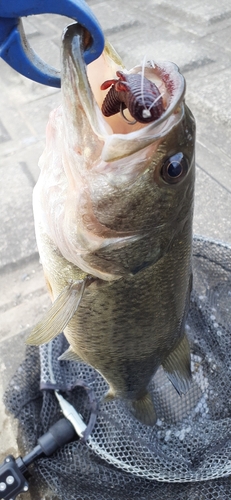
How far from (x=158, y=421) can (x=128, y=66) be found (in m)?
3.71

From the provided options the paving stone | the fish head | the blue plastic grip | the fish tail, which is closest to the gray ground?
the paving stone

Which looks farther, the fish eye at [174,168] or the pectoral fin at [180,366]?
the pectoral fin at [180,366]

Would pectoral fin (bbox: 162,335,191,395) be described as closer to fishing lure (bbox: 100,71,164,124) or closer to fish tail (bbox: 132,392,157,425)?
fish tail (bbox: 132,392,157,425)

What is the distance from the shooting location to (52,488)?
1.96m

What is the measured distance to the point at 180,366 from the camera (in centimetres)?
188

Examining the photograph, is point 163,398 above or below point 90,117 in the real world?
below

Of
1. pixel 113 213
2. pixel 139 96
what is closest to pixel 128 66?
pixel 113 213

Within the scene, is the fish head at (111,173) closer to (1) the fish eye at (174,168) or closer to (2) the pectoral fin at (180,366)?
(1) the fish eye at (174,168)

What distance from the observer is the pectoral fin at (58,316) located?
1.31 metres

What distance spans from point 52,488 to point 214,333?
1.13m

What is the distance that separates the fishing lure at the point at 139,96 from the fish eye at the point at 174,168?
0.13 m

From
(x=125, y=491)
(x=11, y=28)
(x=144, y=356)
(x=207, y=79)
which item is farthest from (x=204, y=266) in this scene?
(x=207, y=79)

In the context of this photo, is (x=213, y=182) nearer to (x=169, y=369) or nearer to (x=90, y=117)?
(x=169, y=369)

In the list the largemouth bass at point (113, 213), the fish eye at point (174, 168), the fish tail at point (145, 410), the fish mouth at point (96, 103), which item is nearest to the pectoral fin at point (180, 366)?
the largemouth bass at point (113, 213)
